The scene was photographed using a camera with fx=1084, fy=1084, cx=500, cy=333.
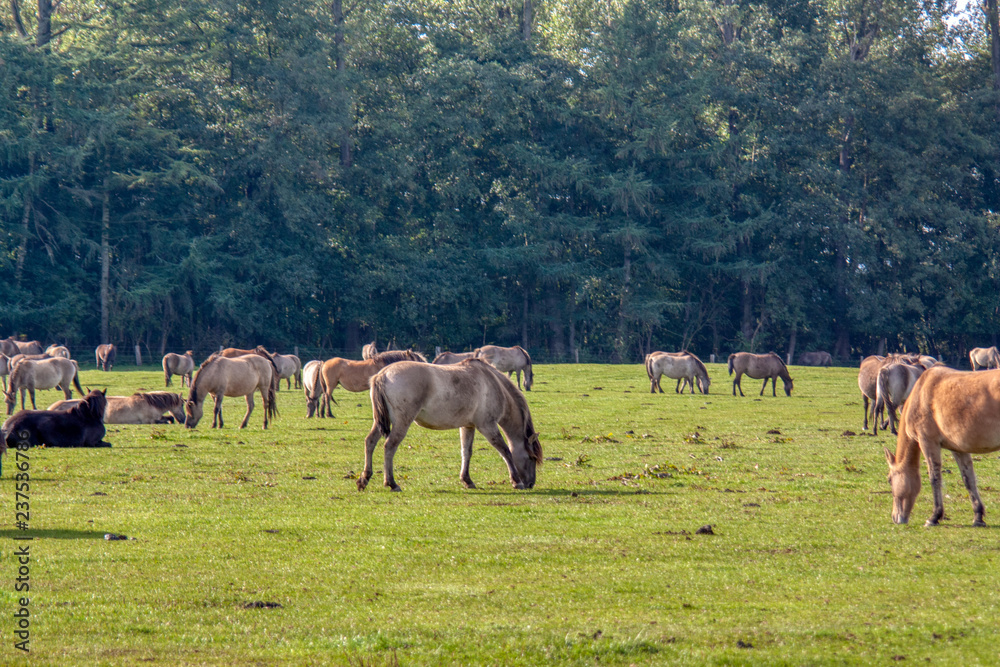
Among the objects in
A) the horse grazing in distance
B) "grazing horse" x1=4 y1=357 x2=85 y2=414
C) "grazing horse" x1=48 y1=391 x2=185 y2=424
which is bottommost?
"grazing horse" x1=48 y1=391 x2=185 y2=424

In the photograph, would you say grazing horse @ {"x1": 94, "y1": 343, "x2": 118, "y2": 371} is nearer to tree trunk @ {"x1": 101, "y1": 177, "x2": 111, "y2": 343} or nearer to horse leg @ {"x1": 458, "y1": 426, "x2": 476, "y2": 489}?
tree trunk @ {"x1": 101, "y1": 177, "x2": 111, "y2": 343}

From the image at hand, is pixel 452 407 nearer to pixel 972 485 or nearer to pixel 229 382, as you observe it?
pixel 972 485

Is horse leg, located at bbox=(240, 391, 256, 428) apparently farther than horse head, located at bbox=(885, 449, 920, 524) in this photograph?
Yes

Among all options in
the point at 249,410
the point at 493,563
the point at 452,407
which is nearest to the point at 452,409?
the point at 452,407

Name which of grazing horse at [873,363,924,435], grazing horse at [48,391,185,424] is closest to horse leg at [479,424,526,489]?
grazing horse at [873,363,924,435]

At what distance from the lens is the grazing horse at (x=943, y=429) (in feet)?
35.8

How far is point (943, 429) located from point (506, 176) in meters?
58.1

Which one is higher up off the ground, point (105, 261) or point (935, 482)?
point (105, 261)

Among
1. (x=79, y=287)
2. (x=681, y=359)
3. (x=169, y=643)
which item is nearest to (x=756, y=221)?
(x=681, y=359)

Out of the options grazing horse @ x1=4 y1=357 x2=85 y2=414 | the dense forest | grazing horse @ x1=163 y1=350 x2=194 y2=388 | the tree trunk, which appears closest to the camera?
grazing horse @ x1=4 y1=357 x2=85 y2=414

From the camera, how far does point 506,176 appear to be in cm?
6819

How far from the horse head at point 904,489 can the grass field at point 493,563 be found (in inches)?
9.2

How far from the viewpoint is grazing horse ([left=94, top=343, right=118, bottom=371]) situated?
51.6 metres

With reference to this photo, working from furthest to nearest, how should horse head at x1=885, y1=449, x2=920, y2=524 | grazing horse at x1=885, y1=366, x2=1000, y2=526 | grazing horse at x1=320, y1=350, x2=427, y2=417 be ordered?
grazing horse at x1=320, y1=350, x2=427, y2=417 < horse head at x1=885, y1=449, x2=920, y2=524 < grazing horse at x1=885, y1=366, x2=1000, y2=526
